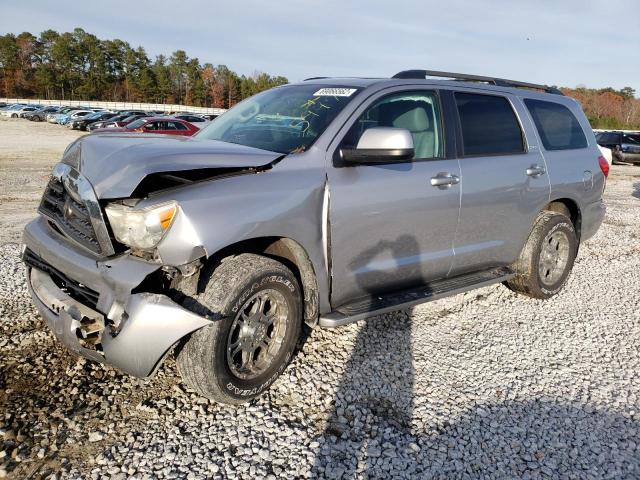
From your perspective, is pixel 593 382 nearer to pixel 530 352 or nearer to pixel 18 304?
pixel 530 352

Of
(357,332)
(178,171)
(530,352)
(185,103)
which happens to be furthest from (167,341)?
(185,103)

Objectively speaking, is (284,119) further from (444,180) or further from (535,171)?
(535,171)

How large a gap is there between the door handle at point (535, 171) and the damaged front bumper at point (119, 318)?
128 inches

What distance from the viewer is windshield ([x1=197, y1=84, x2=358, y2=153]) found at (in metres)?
3.38

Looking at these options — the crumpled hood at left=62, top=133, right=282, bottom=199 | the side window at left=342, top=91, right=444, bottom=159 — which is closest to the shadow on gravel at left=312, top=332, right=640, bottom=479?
the crumpled hood at left=62, top=133, right=282, bottom=199

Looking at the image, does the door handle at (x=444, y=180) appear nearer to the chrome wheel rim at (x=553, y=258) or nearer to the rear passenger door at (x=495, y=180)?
the rear passenger door at (x=495, y=180)

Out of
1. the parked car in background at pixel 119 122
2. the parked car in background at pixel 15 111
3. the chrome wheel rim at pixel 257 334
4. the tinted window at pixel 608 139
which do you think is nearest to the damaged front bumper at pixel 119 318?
the chrome wheel rim at pixel 257 334

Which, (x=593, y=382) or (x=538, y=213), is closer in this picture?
(x=593, y=382)

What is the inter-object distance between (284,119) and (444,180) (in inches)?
49.4

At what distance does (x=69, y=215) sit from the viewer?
115 inches

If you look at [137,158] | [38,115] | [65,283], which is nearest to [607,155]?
[137,158]

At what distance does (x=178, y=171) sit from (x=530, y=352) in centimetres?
296

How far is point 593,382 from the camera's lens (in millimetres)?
3537

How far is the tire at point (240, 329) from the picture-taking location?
8.92ft
